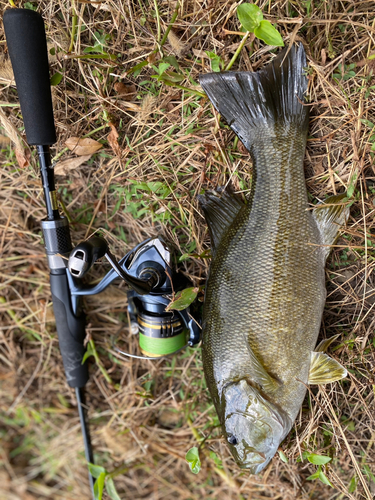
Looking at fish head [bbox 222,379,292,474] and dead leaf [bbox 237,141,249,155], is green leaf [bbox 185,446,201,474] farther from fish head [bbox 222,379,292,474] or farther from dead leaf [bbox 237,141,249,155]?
dead leaf [bbox 237,141,249,155]

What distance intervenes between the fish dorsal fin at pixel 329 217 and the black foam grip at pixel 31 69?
1.31 metres

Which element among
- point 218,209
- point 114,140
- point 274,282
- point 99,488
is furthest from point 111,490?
point 114,140

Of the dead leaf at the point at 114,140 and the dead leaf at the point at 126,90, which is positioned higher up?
the dead leaf at the point at 126,90

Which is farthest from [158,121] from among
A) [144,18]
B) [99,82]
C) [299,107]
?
[299,107]

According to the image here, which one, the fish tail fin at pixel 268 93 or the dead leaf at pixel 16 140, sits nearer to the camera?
the fish tail fin at pixel 268 93

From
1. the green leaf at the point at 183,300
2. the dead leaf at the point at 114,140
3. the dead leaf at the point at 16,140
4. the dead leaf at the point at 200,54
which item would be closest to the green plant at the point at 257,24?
the dead leaf at the point at 200,54

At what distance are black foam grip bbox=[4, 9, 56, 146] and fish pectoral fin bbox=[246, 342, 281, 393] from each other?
53.6 inches

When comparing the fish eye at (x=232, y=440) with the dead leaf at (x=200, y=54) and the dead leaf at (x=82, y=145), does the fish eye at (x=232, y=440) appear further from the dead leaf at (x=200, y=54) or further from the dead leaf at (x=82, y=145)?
the dead leaf at (x=200, y=54)

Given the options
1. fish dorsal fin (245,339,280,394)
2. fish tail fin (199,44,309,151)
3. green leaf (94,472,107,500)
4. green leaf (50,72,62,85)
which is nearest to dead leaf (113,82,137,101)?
green leaf (50,72,62,85)

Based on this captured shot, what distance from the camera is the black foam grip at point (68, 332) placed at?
1.90 meters

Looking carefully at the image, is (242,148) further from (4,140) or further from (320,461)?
(320,461)

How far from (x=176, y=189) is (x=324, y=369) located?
3.79 ft

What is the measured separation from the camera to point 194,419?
2.21 metres

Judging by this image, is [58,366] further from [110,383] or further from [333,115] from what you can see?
[333,115]
